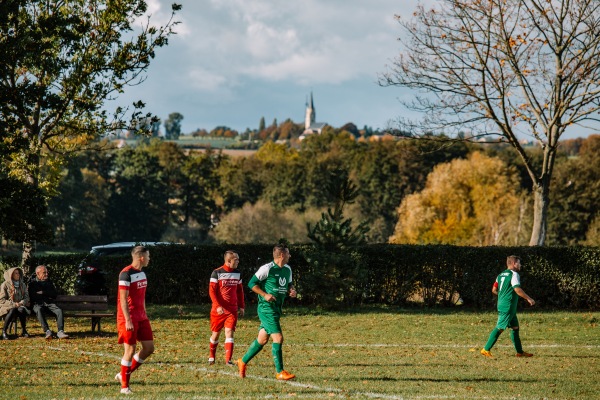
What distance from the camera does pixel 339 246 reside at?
25250 mm

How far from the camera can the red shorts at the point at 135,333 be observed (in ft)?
36.1

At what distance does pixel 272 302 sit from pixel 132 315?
217 centimetres

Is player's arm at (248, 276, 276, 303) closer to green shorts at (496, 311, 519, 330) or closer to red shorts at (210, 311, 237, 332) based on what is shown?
red shorts at (210, 311, 237, 332)

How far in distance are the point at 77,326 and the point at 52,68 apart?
24.5ft

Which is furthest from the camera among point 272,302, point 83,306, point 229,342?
point 83,306

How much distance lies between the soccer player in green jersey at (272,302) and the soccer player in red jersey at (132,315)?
1.68 m

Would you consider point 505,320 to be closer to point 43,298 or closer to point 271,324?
point 271,324

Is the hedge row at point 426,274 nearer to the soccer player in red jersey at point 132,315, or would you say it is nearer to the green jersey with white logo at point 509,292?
the green jersey with white logo at point 509,292

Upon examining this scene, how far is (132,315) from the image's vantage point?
1112cm

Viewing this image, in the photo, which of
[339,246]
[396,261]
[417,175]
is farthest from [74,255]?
[417,175]

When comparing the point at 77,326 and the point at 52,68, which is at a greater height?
the point at 52,68

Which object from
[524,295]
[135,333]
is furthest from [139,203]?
[135,333]

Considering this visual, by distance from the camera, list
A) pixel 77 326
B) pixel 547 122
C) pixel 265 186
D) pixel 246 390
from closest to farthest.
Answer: pixel 246 390 → pixel 77 326 → pixel 547 122 → pixel 265 186

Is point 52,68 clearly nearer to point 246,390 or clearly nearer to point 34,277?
point 34,277
